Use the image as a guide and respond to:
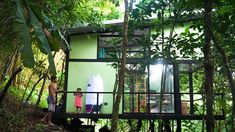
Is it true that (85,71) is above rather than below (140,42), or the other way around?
below

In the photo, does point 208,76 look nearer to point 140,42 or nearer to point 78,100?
point 140,42

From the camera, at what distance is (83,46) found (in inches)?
440

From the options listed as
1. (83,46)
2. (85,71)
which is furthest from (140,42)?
(83,46)

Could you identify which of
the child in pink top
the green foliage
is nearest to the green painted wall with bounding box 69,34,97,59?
the child in pink top

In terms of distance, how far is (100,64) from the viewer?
1098cm

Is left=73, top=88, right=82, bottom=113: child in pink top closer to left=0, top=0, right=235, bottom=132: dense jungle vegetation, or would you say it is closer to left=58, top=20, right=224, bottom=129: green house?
left=58, top=20, right=224, bottom=129: green house

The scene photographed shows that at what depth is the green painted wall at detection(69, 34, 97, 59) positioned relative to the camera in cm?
1103

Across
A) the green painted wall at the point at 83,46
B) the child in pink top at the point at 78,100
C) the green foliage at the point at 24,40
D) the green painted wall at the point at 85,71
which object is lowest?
the child in pink top at the point at 78,100

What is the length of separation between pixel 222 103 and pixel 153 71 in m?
5.15

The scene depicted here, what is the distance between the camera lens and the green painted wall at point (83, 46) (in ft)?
36.2

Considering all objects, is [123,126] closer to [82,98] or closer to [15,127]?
[82,98]

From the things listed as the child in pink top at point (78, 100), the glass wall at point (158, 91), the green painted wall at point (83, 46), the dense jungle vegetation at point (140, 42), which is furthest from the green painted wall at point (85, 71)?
the glass wall at point (158, 91)

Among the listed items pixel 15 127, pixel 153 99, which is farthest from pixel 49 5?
pixel 153 99

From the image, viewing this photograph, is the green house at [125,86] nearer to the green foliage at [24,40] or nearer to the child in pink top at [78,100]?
the child in pink top at [78,100]
